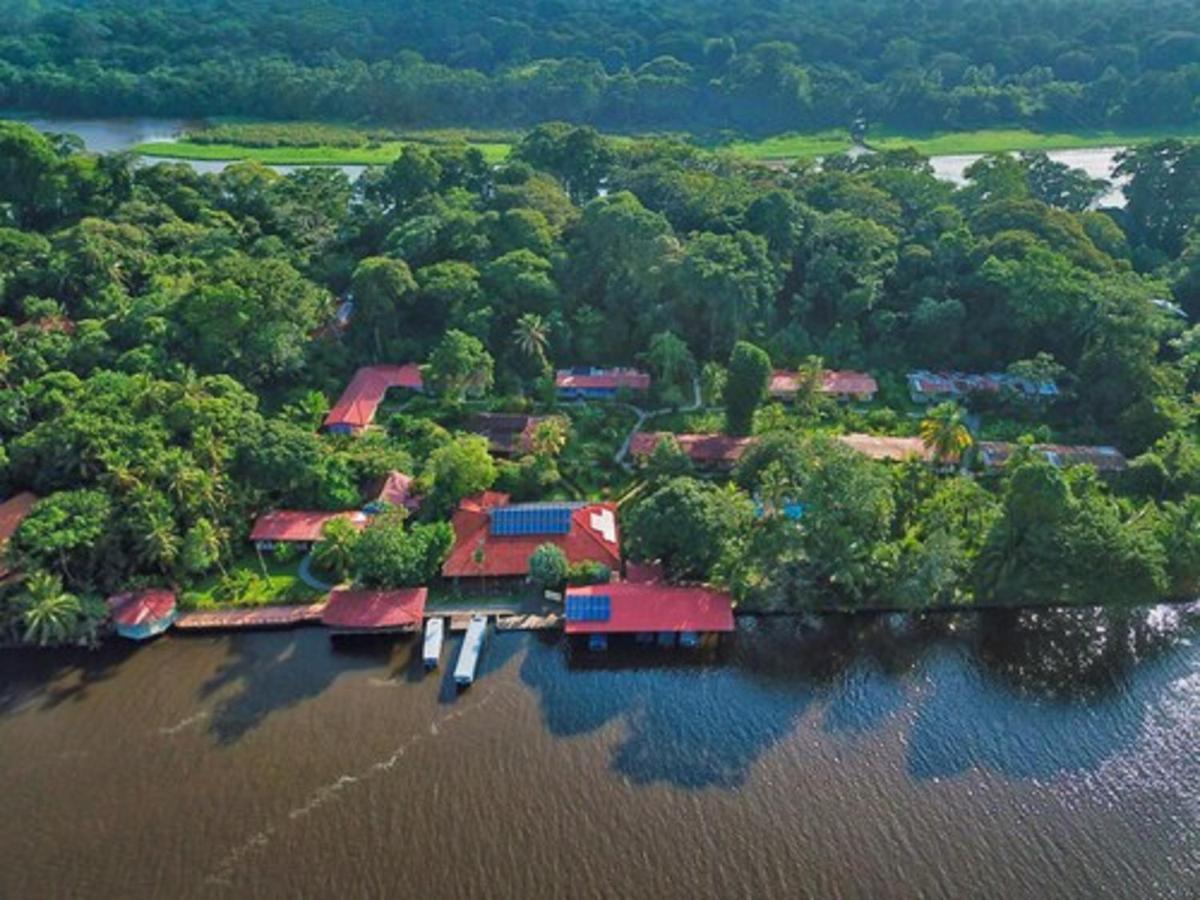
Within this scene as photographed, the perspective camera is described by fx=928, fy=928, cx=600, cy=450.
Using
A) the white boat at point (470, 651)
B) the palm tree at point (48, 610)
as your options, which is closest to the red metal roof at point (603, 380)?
the white boat at point (470, 651)

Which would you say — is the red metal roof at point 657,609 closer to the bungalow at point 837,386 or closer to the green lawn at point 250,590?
the green lawn at point 250,590

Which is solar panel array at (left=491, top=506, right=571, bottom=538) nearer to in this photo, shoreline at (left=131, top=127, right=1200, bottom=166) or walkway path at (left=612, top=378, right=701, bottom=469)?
walkway path at (left=612, top=378, right=701, bottom=469)

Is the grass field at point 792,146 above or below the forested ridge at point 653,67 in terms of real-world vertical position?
below

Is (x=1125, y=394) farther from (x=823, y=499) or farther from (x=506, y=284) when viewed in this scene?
(x=506, y=284)

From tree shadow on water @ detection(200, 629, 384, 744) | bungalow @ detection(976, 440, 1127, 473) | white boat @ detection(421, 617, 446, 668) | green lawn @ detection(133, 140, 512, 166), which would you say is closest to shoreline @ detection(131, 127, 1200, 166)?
green lawn @ detection(133, 140, 512, 166)

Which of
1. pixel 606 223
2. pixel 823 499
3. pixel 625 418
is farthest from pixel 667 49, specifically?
pixel 823 499
